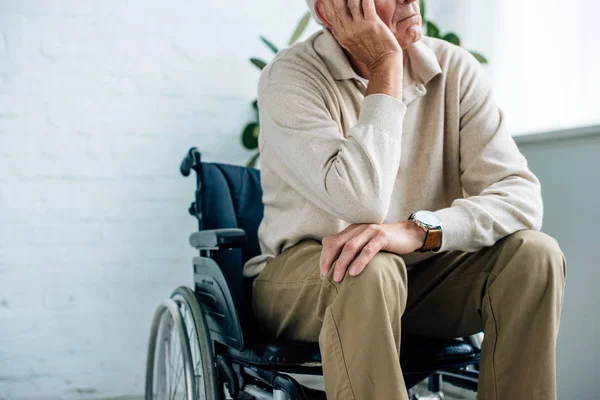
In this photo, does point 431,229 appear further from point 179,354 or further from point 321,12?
point 179,354

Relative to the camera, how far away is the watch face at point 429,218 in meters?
1.20

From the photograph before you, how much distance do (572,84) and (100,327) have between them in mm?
1780

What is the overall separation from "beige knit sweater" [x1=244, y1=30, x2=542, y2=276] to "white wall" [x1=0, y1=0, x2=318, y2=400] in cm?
96

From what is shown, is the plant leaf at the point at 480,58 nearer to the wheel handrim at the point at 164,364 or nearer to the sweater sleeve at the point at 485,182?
the sweater sleeve at the point at 485,182

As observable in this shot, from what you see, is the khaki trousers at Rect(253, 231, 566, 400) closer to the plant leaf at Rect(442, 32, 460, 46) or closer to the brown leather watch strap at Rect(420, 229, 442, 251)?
the brown leather watch strap at Rect(420, 229, 442, 251)

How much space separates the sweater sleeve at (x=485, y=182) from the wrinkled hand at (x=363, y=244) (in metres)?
0.07

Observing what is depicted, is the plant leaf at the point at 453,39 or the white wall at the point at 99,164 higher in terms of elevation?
the plant leaf at the point at 453,39

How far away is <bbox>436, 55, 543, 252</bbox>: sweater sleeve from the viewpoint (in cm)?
121

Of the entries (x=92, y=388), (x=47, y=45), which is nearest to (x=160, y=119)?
(x=47, y=45)

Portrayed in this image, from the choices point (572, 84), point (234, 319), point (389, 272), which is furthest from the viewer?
point (572, 84)

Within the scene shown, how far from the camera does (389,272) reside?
106 centimetres

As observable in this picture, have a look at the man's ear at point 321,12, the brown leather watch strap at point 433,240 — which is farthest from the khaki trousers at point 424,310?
the man's ear at point 321,12

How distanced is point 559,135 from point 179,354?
124cm

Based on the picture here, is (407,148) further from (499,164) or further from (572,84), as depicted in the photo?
(572,84)
